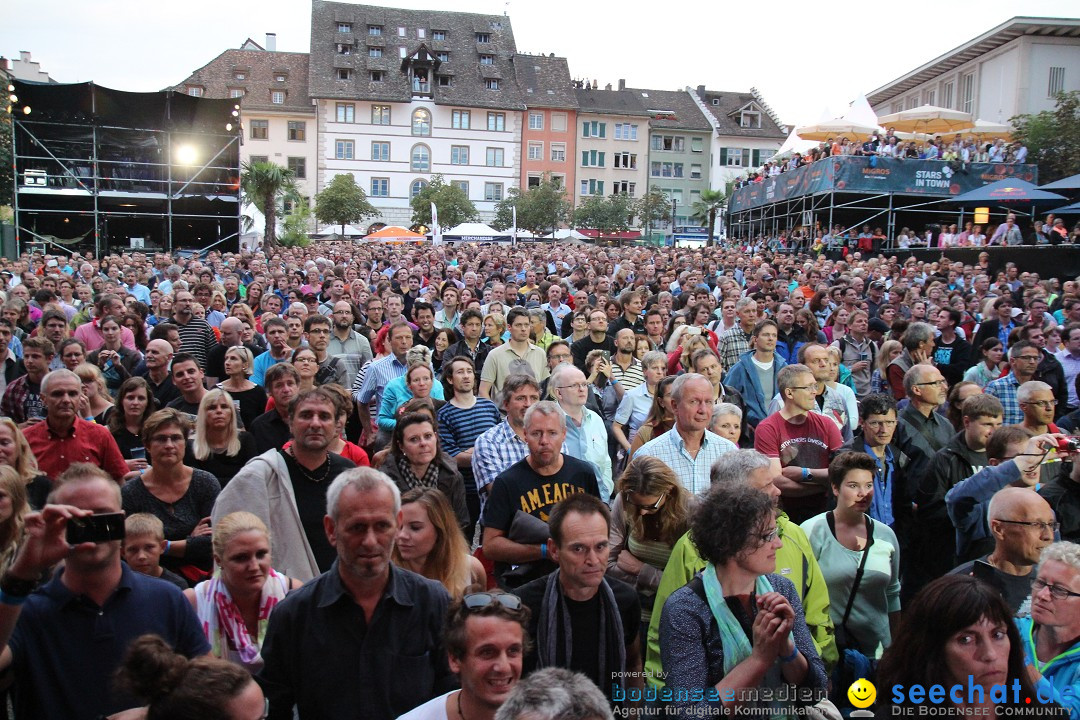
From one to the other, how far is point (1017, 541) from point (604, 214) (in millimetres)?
58156

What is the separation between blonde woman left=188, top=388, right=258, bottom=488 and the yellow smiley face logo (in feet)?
11.2

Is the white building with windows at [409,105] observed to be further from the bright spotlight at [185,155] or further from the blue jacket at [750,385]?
the blue jacket at [750,385]

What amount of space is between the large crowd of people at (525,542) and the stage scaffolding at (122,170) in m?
21.7

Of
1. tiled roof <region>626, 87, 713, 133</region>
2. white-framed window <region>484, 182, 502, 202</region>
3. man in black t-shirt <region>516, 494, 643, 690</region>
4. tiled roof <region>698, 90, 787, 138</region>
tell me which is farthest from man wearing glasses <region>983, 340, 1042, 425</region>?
tiled roof <region>698, 90, 787, 138</region>

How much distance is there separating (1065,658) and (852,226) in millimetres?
26143

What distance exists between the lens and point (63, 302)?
37.6 feet

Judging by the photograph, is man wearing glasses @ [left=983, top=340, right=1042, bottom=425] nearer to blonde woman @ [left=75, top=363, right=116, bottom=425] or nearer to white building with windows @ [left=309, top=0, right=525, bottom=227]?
blonde woman @ [left=75, top=363, right=116, bottom=425]

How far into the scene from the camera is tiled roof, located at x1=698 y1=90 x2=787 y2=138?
7231cm

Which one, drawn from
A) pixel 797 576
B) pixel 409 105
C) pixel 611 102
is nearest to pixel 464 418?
pixel 797 576

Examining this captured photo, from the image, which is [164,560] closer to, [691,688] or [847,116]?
[691,688]

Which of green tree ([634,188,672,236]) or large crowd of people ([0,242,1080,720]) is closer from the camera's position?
Result: large crowd of people ([0,242,1080,720])

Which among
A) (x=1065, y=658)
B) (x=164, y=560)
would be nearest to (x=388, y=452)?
(x=164, y=560)

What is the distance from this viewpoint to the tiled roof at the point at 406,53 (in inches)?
2469

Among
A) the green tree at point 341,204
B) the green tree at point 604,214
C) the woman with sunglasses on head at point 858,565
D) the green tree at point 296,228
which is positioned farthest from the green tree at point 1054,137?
the green tree at point 341,204
